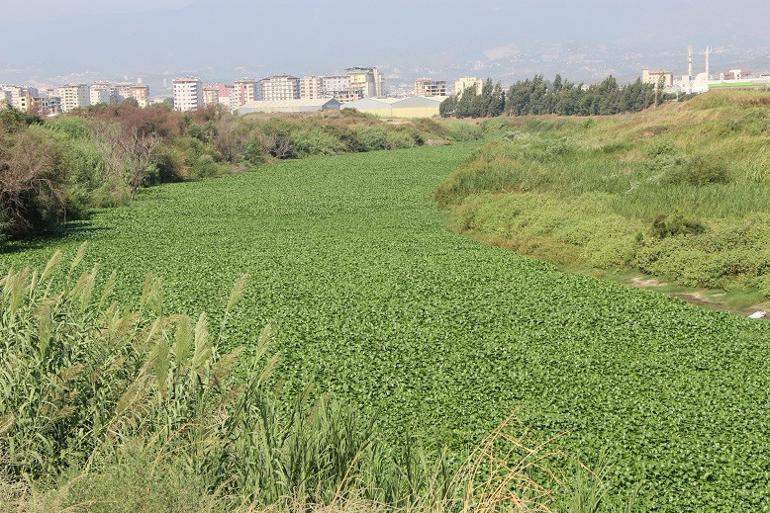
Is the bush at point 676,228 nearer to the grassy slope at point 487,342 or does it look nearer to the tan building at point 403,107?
the grassy slope at point 487,342

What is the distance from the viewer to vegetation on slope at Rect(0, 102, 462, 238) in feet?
70.9

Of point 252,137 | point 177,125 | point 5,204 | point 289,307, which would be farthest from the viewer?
point 252,137

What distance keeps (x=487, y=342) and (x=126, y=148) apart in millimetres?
26299

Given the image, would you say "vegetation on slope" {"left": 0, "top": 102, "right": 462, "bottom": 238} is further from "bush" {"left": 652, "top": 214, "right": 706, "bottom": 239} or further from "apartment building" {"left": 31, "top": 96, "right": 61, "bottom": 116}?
"bush" {"left": 652, "top": 214, "right": 706, "bottom": 239}

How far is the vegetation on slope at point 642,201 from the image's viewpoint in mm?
16500

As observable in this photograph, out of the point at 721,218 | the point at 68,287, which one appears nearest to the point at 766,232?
the point at 721,218

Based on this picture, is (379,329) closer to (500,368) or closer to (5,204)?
(500,368)

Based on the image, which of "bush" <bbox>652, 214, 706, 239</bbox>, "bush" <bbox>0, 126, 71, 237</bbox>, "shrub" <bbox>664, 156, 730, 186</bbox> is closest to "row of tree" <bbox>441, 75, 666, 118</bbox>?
"shrub" <bbox>664, 156, 730, 186</bbox>

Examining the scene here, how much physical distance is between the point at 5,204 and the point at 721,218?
15.7 meters

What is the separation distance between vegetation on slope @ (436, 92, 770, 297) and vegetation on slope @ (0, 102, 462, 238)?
10.4m

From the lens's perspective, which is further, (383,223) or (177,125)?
(177,125)

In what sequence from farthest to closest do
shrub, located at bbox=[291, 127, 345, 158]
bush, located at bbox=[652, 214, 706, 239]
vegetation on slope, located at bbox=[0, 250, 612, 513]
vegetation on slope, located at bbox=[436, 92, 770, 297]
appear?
shrub, located at bbox=[291, 127, 345, 158] < bush, located at bbox=[652, 214, 706, 239] < vegetation on slope, located at bbox=[436, 92, 770, 297] < vegetation on slope, located at bbox=[0, 250, 612, 513]

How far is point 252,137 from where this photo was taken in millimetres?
50812

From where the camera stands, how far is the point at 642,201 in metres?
21.9
